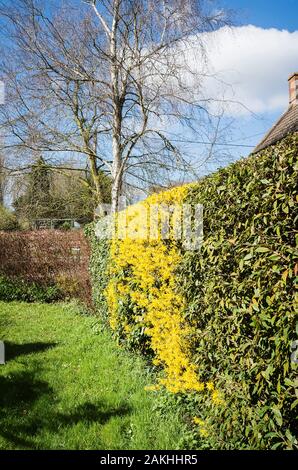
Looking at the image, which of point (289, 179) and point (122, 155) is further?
point (122, 155)

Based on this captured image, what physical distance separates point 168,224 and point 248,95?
17.5ft

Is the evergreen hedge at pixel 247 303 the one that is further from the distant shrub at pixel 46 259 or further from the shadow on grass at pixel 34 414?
the distant shrub at pixel 46 259

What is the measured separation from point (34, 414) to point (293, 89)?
464 inches

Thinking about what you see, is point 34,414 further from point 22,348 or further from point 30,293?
point 30,293

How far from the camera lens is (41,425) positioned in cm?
324

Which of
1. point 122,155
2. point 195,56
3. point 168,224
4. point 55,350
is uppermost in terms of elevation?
point 195,56

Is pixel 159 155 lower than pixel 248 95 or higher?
lower

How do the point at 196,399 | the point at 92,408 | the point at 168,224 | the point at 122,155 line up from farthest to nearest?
the point at 122,155, the point at 168,224, the point at 92,408, the point at 196,399

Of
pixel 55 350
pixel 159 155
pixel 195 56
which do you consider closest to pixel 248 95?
pixel 195 56

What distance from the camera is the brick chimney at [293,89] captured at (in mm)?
11656

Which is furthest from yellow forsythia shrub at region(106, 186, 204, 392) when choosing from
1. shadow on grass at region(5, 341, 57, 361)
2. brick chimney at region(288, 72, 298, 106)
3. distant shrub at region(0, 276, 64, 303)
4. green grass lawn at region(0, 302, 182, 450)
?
brick chimney at region(288, 72, 298, 106)

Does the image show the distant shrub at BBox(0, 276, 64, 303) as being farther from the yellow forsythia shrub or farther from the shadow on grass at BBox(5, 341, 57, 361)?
the yellow forsythia shrub
